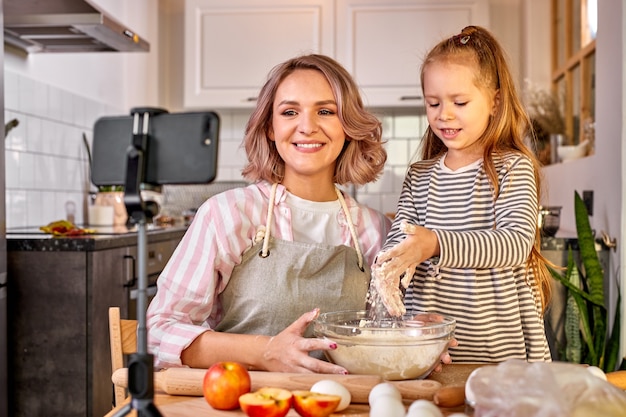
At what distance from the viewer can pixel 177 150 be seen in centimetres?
92

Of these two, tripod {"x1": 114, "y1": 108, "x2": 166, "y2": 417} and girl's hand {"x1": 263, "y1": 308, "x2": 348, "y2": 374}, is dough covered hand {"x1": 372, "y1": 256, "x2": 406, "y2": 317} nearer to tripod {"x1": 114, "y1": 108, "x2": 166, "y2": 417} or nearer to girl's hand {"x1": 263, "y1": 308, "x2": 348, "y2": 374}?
girl's hand {"x1": 263, "y1": 308, "x2": 348, "y2": 374}

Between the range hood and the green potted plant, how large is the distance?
74.9 inches

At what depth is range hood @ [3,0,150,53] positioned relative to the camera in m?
2.94

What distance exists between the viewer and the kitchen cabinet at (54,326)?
260cm

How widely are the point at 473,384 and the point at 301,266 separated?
571 mm

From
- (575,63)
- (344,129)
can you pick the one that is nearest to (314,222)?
(344,129)

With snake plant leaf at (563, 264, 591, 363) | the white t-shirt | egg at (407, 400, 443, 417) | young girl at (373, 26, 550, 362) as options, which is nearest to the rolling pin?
egg at (407, 400, 443, 417)

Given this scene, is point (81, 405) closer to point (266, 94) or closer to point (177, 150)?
point (266, 94)

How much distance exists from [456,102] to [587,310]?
155cm

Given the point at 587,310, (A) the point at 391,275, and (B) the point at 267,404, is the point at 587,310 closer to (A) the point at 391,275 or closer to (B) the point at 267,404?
(A) the point at 391,275

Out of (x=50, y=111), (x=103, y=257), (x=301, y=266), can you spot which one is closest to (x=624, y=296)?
(x=301, y=266)

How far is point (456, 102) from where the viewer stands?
147 centimetres

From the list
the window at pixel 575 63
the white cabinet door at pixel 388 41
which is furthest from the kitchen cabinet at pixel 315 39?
the window at pixel 575 63

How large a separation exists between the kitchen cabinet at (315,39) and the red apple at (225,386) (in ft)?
12.0
